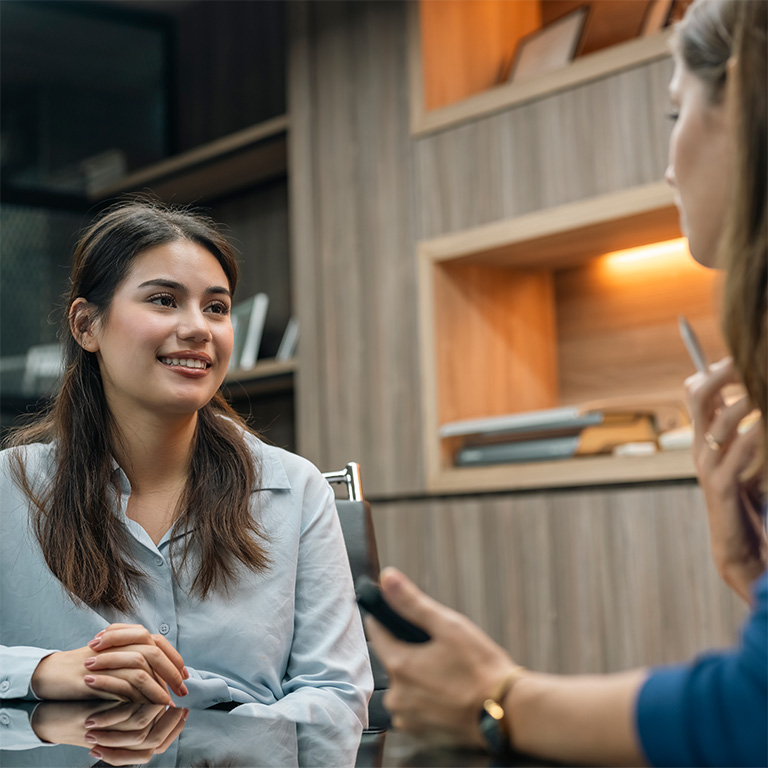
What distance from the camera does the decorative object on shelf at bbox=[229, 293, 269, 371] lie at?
3.85 metres

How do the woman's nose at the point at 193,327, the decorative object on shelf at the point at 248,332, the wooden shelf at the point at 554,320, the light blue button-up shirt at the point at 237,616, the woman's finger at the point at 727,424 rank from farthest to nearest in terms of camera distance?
the decorative object on shelf at the point at 248,332, the wooden shelf at the point at 554,320, the woman's nose at the point at 193,327, the light blue button-up shirt at the point at 237,616, the woman's finger at the point at 727,424

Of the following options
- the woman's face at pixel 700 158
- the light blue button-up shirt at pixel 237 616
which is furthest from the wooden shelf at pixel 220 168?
A: the woman's face at pixel 700 158

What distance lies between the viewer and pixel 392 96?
3.39 meters

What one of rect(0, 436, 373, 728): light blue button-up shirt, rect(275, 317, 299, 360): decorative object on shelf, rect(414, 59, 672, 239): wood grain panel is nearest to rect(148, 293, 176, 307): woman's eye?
rect(0, 436, 373, 728): light blue button-up shirt

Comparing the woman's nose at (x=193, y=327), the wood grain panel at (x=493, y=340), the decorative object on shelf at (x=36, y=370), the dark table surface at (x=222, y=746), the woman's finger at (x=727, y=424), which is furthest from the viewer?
the decorative object on shelf at (x=36, y=370)

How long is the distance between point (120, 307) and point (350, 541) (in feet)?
1.74

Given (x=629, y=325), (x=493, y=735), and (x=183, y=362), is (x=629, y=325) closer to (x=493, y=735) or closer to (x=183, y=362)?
(x=183, y=362)

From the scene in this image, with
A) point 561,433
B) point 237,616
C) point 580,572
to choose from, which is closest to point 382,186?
point 561,433

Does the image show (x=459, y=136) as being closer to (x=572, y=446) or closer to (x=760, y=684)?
(x=572, y=446)

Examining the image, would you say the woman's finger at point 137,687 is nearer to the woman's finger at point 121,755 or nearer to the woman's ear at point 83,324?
the woman's finger at point 121,755

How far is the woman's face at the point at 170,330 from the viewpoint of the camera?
1471mm

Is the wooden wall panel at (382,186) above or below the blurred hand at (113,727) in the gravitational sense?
above

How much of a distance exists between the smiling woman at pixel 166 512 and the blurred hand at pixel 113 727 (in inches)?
4.2

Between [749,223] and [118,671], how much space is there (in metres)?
0.83
